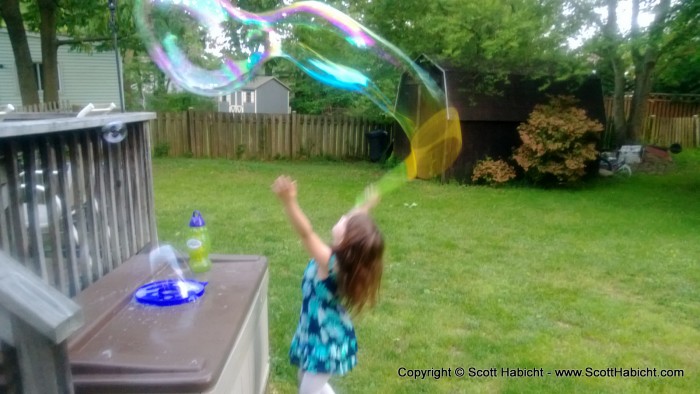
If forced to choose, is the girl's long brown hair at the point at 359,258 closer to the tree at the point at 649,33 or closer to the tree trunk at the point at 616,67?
the tree at the point at 649,33

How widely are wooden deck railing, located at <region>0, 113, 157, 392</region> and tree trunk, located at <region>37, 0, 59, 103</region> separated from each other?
1136 cm

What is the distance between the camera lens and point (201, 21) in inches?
156

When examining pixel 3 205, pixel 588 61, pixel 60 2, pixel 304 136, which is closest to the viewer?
pixel 3 205

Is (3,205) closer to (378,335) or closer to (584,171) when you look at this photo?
(378,335)

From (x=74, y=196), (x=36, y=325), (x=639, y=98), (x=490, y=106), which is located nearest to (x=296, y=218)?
(x=74, y=196)

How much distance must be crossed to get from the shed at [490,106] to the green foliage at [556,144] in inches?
14.6

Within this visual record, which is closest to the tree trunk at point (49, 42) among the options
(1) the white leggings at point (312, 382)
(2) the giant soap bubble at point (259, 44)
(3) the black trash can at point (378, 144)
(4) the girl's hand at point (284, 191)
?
(3) the black trash can at point (378, 144)

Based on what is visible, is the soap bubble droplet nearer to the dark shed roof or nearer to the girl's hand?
the girl's hand

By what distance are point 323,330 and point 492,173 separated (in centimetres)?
Answer: 964

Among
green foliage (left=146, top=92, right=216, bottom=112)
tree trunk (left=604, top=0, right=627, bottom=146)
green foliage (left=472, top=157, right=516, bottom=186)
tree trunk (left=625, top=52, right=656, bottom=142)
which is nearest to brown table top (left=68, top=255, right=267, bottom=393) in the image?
green foliage (left=472, top=157, right=516, bottom=186)

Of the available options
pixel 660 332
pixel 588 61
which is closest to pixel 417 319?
pixel 660 332

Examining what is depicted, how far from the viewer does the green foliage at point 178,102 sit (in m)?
21.0

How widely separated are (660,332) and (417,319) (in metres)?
1.78

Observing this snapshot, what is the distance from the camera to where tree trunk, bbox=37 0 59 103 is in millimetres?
13276
